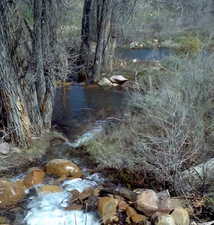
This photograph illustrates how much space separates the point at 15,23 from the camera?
4543 mm

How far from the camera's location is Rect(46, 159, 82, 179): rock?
14.3 ft

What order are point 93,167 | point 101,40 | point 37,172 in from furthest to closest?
point 101,40 < point 93,167 < point 37,172

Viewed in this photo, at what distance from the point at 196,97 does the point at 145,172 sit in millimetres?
2110

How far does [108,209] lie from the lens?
339cm

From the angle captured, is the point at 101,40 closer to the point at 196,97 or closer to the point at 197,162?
the point at 196,97

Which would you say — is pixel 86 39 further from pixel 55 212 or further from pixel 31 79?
pixel 55 212

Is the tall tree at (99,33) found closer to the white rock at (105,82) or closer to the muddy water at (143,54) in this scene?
the white rock at (105,82)

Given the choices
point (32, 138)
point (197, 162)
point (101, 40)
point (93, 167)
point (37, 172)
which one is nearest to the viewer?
point (197, 162)

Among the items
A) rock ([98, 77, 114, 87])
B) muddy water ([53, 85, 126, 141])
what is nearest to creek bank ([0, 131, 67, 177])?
muddy water ([53, 85, 126, 141])

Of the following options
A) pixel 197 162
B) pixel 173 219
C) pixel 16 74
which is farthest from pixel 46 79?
pixel 173 219

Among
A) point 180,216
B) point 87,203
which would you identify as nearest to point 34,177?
point 87,203

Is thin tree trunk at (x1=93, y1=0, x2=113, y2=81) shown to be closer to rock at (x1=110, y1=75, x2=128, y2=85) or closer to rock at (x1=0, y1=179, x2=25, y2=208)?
rock at (x1=110, y1=75, x2=128, y2=85)

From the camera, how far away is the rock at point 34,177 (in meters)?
4.10

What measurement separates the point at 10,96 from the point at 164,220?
10.1ft
